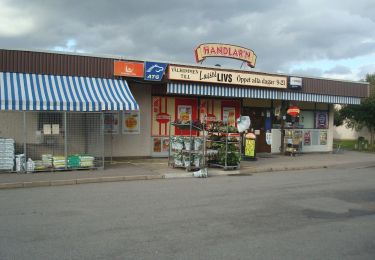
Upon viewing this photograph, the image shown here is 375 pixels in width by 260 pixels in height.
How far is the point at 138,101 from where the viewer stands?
727 inches

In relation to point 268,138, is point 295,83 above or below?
above

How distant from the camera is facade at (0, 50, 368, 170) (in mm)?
14211

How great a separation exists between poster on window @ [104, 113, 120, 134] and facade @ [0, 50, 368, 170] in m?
0.04

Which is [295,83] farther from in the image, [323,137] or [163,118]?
[163,118]

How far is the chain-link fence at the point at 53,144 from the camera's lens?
13.6 m

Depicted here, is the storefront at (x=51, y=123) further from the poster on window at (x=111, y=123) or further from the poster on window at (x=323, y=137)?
the poster on window at (x=323, y=137)

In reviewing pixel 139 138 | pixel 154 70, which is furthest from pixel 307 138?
pixel 154 70

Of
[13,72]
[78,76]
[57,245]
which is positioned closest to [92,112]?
[78,76]

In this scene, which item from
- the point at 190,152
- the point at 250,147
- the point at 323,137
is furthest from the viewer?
the point at 323,137

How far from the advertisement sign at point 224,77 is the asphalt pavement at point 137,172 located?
3.50 meters

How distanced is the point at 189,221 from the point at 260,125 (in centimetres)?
1510

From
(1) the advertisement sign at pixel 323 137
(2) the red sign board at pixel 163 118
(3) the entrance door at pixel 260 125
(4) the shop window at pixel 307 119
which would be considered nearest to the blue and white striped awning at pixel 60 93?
(2) the red sign board at pixel 163 118

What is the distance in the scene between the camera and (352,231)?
7.27 m

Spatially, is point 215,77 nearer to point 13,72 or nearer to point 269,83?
point 269,83
